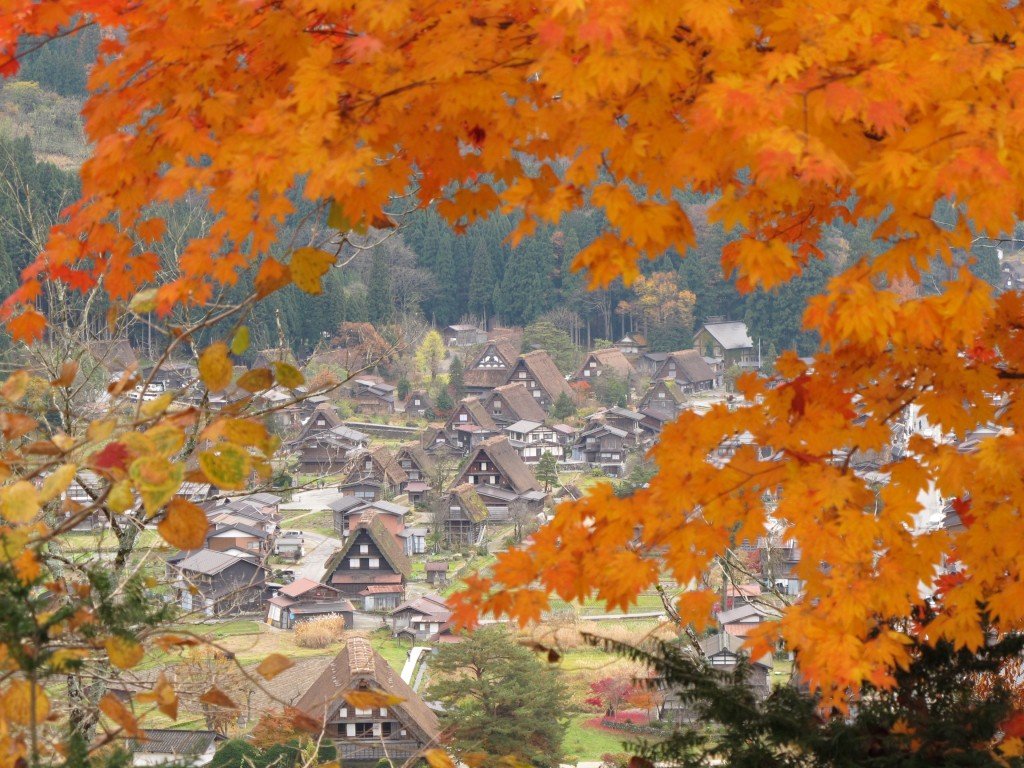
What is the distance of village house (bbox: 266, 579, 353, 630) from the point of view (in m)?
17.4

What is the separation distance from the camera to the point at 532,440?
28.8m

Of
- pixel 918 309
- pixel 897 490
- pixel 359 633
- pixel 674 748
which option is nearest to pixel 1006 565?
pixel 897 490

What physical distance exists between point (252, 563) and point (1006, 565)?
1754 cm

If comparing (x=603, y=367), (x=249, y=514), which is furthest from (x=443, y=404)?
(x=249, y=514)

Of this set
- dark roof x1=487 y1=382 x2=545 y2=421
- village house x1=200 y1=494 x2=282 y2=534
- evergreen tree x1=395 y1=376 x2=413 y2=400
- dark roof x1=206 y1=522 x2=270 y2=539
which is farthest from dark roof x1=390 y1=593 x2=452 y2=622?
evergreen tree x1=395 y1=376 x2=413 y2=400

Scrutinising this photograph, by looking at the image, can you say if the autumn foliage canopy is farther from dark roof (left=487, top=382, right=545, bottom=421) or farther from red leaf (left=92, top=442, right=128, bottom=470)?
dark roof (left=487, top=382, right=545, bottom=421)

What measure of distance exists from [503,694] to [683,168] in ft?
29.4

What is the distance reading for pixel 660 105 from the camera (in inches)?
68.7

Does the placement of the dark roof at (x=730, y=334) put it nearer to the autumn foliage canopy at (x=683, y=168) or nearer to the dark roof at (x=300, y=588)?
the dark roof at (x=300, y=588)

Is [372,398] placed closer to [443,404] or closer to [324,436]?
[443,404]

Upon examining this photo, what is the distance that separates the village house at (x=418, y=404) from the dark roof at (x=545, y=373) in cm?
270

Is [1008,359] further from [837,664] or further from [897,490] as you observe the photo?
[837,664]

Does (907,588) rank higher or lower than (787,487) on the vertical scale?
lower

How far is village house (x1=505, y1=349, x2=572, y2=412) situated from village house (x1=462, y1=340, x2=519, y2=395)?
2.78 ft
